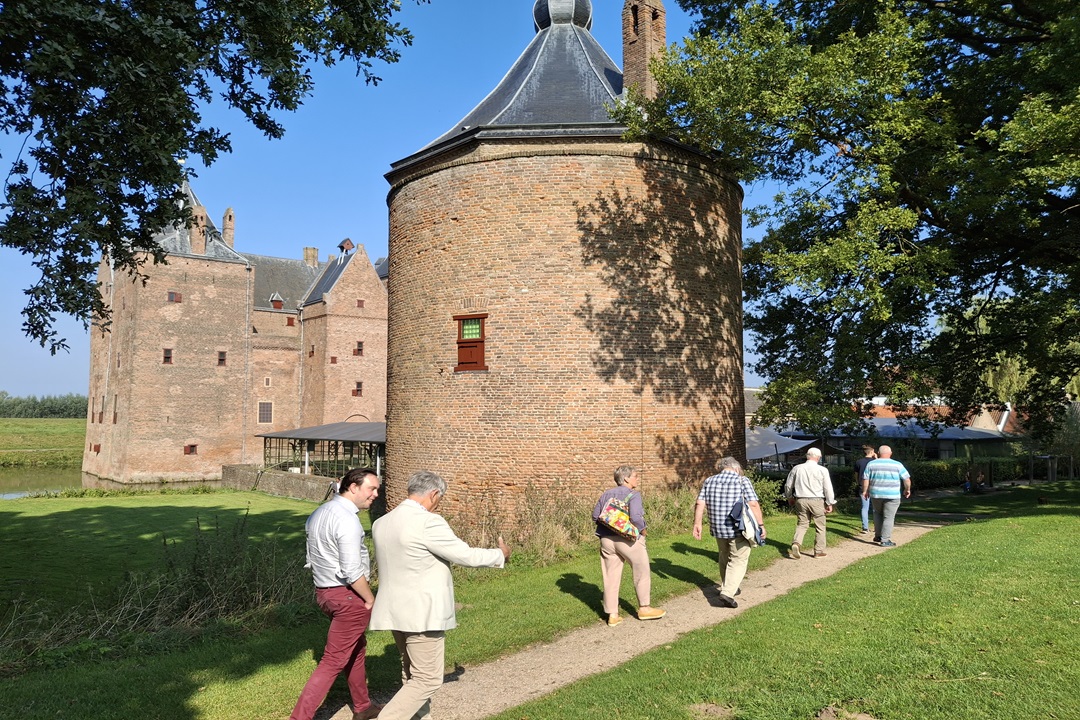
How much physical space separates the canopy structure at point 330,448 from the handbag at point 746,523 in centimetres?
1838

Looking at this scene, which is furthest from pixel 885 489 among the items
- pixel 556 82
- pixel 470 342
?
pixel 556 82

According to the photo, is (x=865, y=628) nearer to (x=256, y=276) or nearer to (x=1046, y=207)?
(x=1046, y=207)

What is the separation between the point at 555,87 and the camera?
16859mm

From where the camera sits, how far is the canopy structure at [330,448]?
96.0 feet

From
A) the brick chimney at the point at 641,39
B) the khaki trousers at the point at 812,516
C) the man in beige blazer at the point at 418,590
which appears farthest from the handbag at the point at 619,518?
the brick chimney at the point at 641,39

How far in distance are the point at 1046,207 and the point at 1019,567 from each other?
9.57 meters

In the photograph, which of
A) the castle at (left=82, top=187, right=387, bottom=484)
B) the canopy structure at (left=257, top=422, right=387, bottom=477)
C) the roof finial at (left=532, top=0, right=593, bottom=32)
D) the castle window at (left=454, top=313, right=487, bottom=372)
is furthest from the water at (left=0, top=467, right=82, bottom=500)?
the roof finial at (left=532, top=0, right=593, bottom=32)

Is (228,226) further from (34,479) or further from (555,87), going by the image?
(555,87)

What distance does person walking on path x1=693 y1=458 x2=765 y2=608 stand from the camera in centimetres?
779

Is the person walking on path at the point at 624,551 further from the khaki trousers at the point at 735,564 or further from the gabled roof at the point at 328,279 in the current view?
the gabled roof at the point at 328,279

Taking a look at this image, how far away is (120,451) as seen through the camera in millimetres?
40531

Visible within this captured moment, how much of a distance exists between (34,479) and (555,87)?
4488cm

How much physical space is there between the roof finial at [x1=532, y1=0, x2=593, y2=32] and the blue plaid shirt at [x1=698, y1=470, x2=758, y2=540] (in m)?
15.0

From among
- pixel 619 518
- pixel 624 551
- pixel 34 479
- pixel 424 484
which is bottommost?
pixel 34 479
